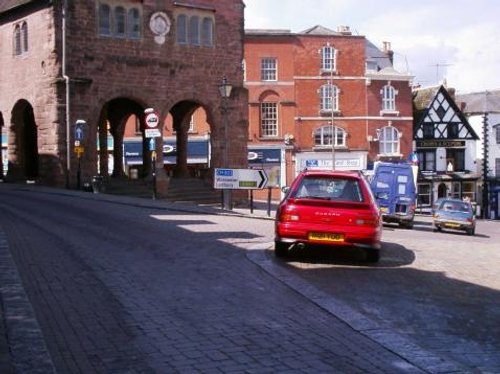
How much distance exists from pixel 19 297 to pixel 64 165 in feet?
67.9

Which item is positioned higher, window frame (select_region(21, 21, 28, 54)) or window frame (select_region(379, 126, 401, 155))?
window frame (select_region(21, 21, 28, 54))

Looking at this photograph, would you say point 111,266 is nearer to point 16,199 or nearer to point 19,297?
point 19,297

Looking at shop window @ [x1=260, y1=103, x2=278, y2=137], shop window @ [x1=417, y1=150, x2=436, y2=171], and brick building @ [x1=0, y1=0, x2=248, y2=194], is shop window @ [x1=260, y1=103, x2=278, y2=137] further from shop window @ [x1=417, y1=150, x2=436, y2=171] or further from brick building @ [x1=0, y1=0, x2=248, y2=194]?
brick building @ [x1=0, y1=0, x2=248, y2=194]

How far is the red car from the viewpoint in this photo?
10750mm

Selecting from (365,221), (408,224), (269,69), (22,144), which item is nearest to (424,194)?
(269,69)

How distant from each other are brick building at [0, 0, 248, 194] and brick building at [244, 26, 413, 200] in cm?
1278

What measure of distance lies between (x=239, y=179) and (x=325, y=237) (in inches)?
448

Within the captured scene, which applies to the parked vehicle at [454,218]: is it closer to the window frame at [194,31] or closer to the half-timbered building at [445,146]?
the window frame at [194,31]

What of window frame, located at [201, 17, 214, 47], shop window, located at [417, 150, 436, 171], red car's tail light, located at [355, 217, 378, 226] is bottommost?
red car's tail light, located at [355, 217, 378, 226]

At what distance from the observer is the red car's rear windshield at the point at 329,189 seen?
11204 millimetres

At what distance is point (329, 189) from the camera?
11352mm

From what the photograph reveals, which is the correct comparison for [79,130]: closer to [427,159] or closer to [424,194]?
[424,194]

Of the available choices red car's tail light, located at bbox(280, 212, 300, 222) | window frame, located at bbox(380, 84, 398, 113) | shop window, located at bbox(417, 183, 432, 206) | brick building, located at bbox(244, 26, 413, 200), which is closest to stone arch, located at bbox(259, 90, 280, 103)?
brick building, located at bbox(244, 26, 413, 200)

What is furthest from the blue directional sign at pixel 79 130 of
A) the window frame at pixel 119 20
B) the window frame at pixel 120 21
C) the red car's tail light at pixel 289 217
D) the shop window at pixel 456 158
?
the shop window at pixel 456 158
